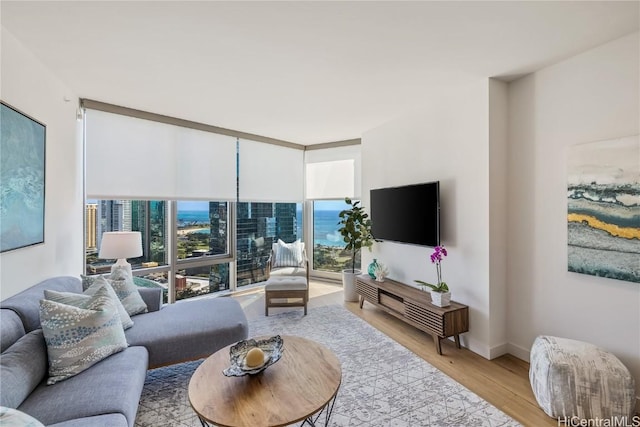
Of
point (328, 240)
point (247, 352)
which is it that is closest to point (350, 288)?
point (328, 240)

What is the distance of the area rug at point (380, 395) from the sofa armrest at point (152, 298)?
0.56 metres

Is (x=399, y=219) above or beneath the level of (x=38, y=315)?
above

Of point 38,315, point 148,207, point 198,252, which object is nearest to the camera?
point 38,315

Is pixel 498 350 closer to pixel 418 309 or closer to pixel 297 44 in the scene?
pixel 418 309

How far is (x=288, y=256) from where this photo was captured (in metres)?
4.67

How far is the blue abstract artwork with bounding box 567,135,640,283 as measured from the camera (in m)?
1.95

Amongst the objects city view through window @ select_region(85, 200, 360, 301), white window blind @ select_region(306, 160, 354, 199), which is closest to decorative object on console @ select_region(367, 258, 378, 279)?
city view through window @ select_region(85, 200, 360, 301)

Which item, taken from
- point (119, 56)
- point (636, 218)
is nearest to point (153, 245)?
point (119, 56)

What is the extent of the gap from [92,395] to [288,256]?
326 centimetres

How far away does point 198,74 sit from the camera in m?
2.58

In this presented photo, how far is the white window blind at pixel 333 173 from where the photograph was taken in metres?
4.99

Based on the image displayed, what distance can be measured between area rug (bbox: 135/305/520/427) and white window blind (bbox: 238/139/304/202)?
8.85 ft

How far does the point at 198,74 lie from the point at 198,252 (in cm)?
262

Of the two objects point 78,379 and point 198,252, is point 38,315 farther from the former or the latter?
point 198,252
